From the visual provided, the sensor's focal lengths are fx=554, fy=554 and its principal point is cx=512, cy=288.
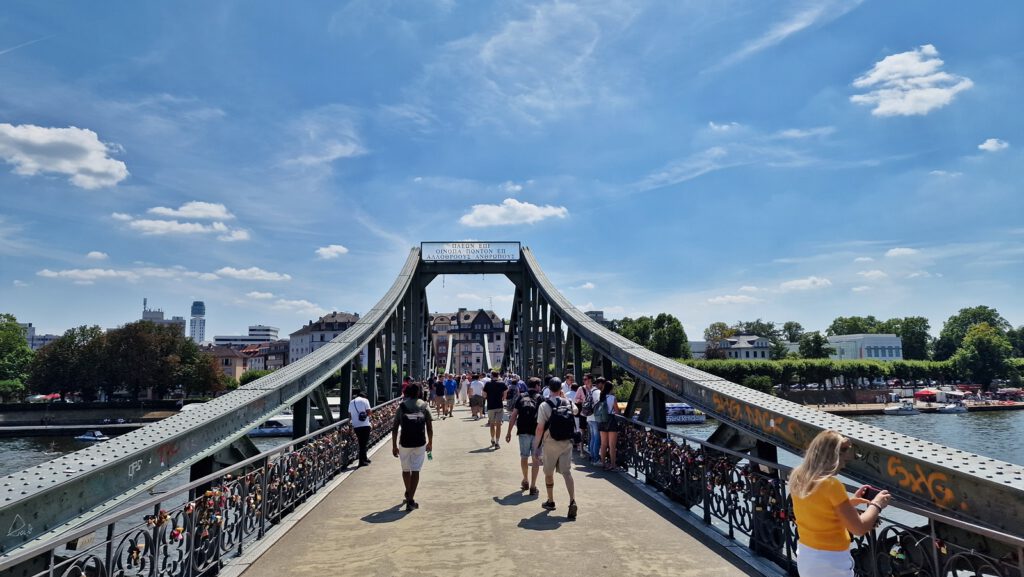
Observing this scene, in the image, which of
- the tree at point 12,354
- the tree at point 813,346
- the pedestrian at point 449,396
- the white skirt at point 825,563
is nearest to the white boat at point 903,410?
the tree at point 813,346

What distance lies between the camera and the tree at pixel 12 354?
198ft

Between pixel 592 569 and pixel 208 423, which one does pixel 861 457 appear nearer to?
pixel 592 569

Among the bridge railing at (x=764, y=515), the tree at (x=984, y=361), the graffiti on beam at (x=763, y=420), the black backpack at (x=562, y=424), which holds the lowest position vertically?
the tree at (x=984, y=361)

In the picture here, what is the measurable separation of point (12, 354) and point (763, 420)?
81.1 m

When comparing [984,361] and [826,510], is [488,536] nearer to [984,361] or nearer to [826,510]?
[826,510]

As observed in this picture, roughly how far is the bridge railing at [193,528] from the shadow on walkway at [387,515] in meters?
0.96

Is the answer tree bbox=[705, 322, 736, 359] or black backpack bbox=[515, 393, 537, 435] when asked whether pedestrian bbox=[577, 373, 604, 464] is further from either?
tree bbox=[705, 322, 736, 359]

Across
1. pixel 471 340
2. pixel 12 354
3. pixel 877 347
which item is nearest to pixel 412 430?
pixel 12 354

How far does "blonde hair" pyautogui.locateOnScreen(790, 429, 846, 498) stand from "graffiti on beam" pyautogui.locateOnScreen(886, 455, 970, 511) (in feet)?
3.16

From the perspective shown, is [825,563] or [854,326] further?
[854,326]

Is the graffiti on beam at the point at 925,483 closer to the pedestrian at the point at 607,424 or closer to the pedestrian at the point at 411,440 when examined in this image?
the pedestrian at the point at 411,440

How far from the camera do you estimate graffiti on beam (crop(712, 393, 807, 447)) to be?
4.46 meters

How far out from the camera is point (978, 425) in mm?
45969

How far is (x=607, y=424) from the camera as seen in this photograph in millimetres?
8875
